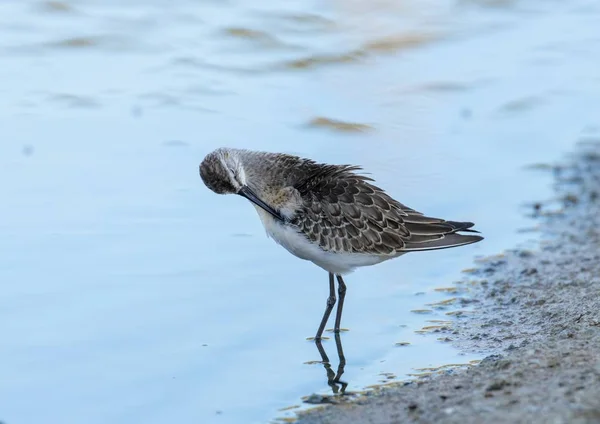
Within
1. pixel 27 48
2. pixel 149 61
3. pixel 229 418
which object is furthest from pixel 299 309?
pixel 27 48

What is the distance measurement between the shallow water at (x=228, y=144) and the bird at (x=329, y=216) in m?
0.56

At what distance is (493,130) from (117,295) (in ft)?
18.5

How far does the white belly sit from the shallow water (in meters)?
0.49

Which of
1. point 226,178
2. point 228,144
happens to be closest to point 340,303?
point 226,178

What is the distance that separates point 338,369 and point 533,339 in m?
1.34

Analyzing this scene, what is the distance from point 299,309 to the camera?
26.9ft

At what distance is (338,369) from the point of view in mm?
7270

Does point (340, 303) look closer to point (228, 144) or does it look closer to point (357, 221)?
point (357, 221)

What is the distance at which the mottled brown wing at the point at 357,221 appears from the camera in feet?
25.5

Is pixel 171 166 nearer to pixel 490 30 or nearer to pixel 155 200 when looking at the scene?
pixel 155 200

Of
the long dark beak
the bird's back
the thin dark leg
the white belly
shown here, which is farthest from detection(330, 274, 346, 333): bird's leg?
the long dark beak

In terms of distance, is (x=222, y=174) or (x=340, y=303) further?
(x=340, y=303)

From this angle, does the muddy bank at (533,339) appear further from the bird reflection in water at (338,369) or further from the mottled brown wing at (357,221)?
the mottled brown wing at (357,221)

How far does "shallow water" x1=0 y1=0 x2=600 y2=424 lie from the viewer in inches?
282
